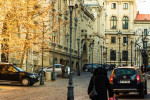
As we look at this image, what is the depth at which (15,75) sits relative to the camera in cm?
2720

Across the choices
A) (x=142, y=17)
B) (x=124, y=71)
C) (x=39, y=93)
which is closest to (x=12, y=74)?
(x=39, y=93)

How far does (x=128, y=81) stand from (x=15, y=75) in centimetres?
1165

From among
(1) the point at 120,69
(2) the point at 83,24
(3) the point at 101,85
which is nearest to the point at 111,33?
(2) the point at 83,24

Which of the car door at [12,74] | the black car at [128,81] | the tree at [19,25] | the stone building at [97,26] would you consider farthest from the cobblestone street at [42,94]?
the stone building at [97,26]

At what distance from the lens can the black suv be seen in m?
27.2

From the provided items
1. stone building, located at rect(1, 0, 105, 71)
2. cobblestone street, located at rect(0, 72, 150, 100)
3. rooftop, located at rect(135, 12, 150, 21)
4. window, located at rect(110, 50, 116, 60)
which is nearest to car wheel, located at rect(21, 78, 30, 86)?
cobblestone street, located at rect(0, 72, 150, 100)

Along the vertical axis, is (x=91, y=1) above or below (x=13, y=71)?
above

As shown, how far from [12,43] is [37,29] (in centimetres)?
246

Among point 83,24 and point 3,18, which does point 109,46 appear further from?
point 3,18

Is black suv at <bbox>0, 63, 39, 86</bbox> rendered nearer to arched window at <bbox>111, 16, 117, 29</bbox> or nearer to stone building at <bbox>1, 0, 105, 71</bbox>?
stone building at <bbox>1, 0, 105, 71</bbox>

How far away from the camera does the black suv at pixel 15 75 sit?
27.2 meters

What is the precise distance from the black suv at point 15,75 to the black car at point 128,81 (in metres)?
10.5

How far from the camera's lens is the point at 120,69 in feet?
61.1

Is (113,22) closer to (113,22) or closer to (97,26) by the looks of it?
(113,22)
